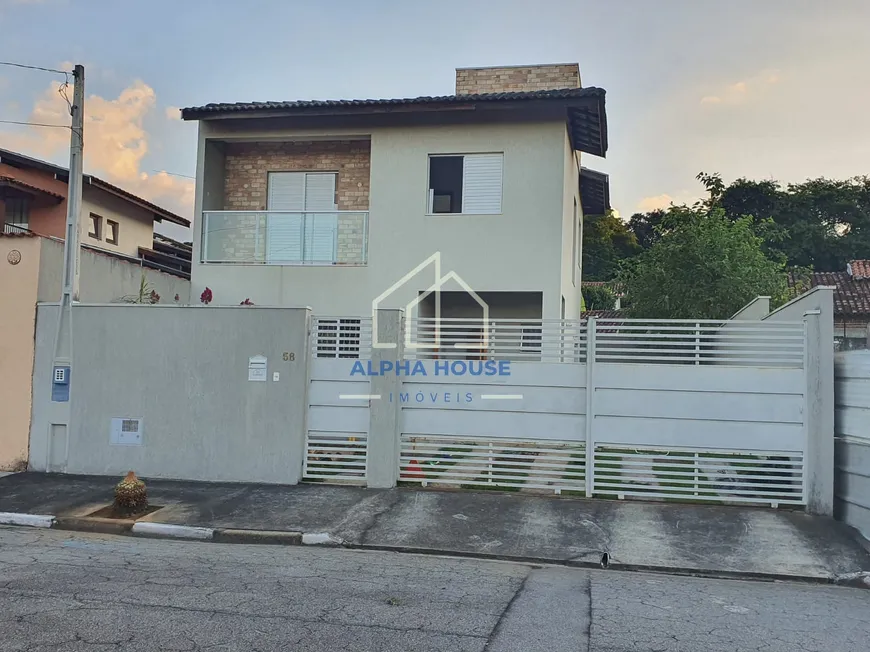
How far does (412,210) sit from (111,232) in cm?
1138

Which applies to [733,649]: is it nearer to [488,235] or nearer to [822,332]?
[822,332]

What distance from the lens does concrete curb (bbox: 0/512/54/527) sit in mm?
7396

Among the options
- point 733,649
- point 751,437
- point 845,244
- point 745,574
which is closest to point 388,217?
point 751,437

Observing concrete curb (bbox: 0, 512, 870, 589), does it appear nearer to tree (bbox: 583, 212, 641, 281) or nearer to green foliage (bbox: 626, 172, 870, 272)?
green foliage (bbox: 626, 172, 870, 272)

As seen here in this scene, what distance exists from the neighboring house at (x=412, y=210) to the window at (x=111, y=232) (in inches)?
292

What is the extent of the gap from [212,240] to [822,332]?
10.1 m

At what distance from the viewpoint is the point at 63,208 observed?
52.3 ft

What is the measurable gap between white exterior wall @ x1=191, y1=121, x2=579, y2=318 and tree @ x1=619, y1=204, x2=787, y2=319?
6046 mm

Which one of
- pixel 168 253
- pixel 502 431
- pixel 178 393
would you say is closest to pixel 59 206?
pixel 168 253

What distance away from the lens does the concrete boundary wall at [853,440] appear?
702 cm

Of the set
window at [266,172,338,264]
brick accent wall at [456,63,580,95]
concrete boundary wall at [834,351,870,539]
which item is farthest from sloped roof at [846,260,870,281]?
window at [266,172,338,264]

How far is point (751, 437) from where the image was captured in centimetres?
793

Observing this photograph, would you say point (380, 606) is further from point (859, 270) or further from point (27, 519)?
point (859, 270)

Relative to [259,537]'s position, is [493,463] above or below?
above
